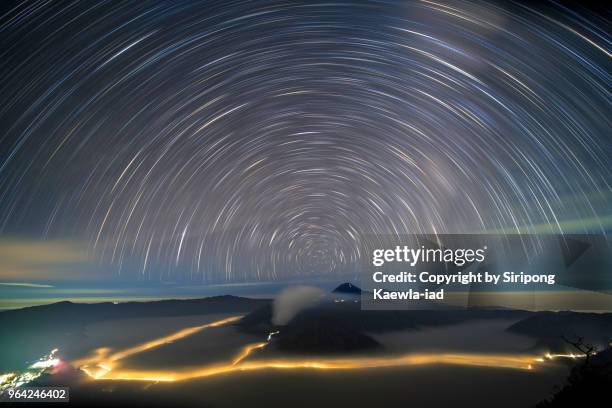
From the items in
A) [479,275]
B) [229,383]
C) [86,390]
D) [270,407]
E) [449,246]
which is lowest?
[270,407]

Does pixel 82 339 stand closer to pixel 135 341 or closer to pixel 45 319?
pixel 135 341

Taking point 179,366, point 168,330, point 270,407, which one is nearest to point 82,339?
point 168,330

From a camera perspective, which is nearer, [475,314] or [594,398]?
[594,398]

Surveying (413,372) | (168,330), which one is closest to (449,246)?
(413,372)

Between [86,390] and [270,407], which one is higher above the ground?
[86,390]

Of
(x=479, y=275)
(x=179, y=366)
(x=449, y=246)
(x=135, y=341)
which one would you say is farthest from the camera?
(x=179, y=366)

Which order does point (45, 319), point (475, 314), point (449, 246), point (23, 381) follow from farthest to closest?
point (475, 314)
point (45, 319)
point (449, 246)
point (23, 381)

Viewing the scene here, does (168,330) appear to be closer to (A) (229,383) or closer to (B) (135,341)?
(B) (135,341)
